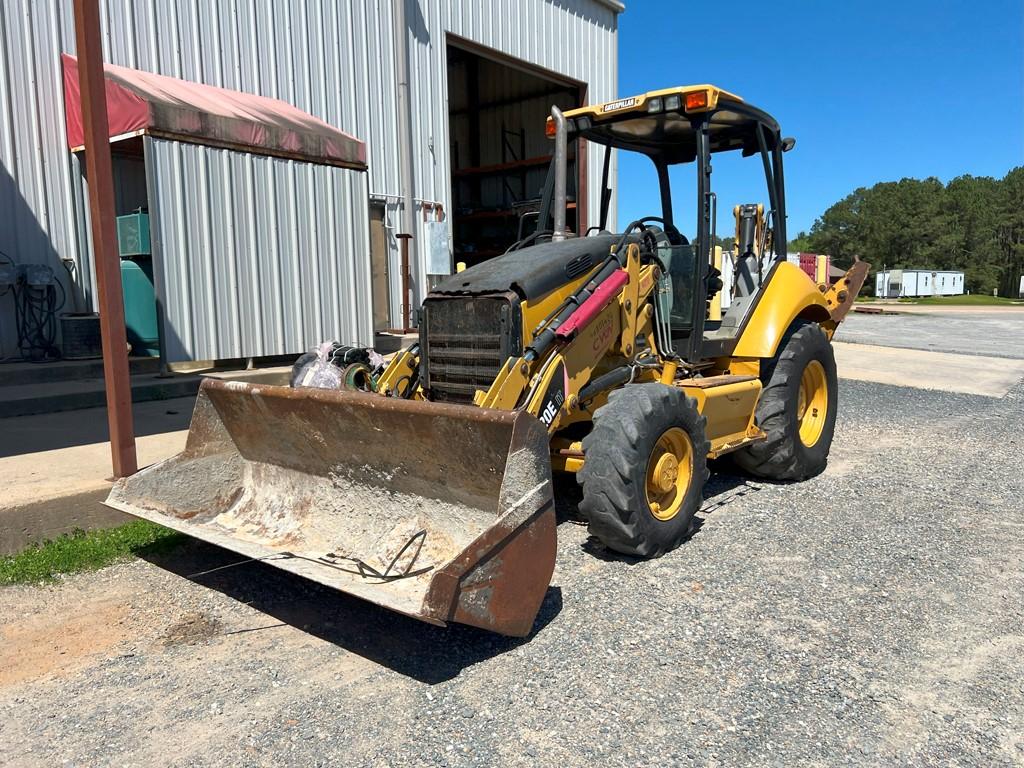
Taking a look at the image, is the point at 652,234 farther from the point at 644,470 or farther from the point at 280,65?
the point at 280,65

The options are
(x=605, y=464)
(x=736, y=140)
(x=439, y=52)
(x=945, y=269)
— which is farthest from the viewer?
(x=945, y=269)

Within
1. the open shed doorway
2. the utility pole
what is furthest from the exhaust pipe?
the open shed doorway

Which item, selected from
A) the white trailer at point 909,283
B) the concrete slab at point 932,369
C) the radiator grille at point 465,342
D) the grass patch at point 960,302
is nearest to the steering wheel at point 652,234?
the radiator grille at point 465,342

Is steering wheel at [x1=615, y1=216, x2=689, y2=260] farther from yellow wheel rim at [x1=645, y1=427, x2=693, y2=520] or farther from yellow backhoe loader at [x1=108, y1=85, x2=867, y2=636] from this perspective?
yellow wheel rim at [x1=645, y1=427, x2=693, y2=520]

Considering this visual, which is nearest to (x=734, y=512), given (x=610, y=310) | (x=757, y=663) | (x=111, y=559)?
(x=610, y=310)

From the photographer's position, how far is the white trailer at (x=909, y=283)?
61.2 meters

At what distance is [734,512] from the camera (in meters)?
5.40

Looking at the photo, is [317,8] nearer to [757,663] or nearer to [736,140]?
[736,140]

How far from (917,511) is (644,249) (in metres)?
2.67

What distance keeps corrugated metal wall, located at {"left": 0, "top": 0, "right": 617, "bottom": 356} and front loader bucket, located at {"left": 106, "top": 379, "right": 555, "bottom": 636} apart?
172 inches

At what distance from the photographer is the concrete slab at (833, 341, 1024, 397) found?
1249 cm

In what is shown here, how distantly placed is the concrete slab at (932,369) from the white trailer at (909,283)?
48340 millimetres

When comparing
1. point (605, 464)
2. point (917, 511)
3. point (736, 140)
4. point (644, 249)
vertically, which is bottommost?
point (917, 511)

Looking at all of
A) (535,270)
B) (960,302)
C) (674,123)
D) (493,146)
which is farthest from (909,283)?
(535,270)
